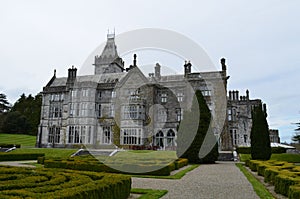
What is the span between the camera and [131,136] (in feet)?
112

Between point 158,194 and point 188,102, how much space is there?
2572 centimetres

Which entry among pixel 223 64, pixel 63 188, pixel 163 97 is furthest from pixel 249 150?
pixel 63 188

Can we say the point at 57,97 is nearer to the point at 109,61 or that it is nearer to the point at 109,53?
the point at 109,61

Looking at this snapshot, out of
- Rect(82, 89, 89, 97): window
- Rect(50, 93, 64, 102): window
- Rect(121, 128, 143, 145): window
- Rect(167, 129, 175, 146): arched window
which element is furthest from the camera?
Rect(50, 93, 64, 102): window

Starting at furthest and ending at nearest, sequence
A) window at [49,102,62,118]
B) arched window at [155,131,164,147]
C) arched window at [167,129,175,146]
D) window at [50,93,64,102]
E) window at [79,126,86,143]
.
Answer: window at [50,93,64,102]
window at [49,102,62,118]
arched window at [155,131,164,147]
window at [79,126,86,143]
arched window at [167,129,175,146]

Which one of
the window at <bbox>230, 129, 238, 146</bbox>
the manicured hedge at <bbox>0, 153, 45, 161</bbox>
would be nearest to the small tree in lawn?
the window at <bbox>230, 129, 238, 146</bbox>

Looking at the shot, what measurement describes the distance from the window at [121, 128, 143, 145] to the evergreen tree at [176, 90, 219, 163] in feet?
35.5

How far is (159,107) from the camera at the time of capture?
36.4m

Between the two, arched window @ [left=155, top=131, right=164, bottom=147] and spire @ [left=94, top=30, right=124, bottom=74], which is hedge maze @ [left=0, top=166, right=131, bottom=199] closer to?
arched window @ [left=155, top=131, right=164, bottom=147]

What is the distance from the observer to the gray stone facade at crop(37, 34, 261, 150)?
111ft

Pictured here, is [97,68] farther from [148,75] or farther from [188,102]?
[188,102]

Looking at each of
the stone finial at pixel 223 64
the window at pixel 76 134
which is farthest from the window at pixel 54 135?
the stone finial at pixel 223 64

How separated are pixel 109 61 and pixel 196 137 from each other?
35335 mm

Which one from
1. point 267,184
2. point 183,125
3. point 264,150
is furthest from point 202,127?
point 267,184
